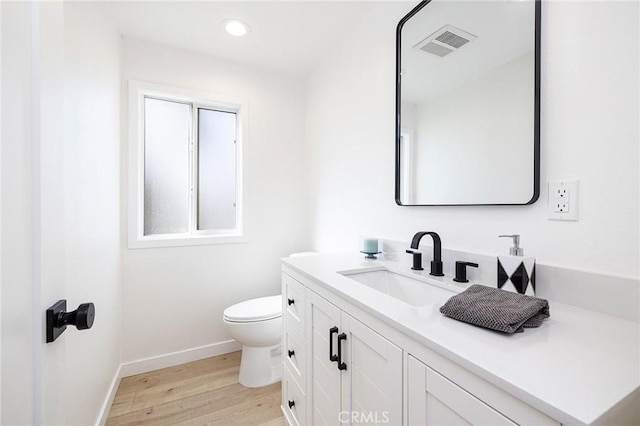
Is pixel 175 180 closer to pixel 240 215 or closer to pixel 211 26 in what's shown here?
pixel 240 215

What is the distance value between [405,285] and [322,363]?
488 millimetres

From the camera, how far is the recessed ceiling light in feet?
6.06

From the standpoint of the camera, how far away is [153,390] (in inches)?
73.6

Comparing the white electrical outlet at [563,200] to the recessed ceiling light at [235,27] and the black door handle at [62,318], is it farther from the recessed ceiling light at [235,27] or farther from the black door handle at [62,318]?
the recessed ceiling light at [235,27]

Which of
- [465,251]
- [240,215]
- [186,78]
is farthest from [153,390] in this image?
[186,78]

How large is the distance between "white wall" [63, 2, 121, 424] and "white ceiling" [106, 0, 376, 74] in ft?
0.73

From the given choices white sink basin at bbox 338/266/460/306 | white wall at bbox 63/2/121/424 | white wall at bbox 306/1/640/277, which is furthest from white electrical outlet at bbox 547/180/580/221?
white wall at bbox 63/2/121/424

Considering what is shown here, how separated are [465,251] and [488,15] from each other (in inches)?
37.1

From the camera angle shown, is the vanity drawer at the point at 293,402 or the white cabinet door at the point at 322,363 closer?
the white cabinet door at the point at 322,363

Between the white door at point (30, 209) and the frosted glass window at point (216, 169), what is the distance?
1.79 meters

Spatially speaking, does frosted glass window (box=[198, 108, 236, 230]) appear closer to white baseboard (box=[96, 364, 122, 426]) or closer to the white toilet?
the white toilet

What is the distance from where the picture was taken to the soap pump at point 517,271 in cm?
89

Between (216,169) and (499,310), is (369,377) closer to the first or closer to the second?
(499,310)

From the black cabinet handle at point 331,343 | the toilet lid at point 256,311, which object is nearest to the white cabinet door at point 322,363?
the black cabinet handle at point 331,343
